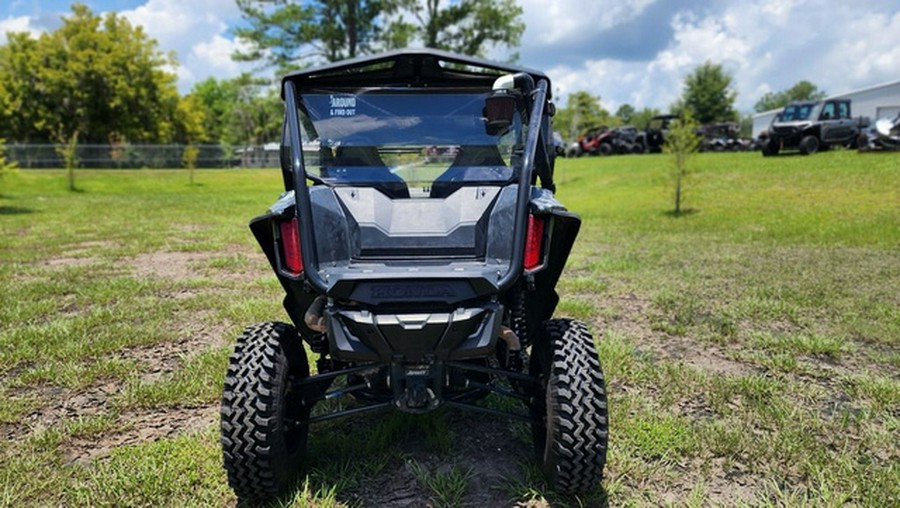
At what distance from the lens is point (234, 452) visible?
2.27 m

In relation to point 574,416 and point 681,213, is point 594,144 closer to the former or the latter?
point 681,213

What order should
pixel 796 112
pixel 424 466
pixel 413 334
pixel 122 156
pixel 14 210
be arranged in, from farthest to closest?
pixel 122 156
pixel 796 112
pixel 14 210
pixel 424 466
pixel 413 334

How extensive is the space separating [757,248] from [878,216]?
12.7 ft

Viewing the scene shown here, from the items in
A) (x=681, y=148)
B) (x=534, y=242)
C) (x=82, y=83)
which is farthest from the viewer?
(x=82, y=83)

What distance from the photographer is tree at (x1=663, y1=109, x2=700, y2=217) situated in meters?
13.2

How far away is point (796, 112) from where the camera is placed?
2119 cm

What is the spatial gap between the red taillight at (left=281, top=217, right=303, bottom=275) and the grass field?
968 mm

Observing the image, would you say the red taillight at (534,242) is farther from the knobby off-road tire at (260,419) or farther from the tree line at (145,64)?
the tree line at (145,64)

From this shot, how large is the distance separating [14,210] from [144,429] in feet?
50.5

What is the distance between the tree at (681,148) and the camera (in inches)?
519

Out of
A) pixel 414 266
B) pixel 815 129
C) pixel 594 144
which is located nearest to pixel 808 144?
pixel 815 129

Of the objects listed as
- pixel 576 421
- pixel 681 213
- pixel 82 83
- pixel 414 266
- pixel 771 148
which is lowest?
pixel 576 421

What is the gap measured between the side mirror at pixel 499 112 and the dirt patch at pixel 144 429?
2204mm

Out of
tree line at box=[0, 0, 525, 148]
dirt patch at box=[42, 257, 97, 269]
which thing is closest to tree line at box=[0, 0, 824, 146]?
tree line at box=[0, 0, 525, 148]
